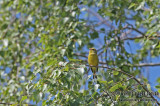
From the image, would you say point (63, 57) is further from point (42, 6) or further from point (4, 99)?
point (42, 6)

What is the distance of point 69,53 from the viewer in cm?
387

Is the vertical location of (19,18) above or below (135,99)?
above

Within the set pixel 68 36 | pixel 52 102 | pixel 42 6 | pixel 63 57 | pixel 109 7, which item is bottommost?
pixel 52 102

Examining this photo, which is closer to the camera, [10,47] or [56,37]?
[56,37]

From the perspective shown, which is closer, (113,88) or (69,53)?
(113,88)

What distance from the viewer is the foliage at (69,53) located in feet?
9.08

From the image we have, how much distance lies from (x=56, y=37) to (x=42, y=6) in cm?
128

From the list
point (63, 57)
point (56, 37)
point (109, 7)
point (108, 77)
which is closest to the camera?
point (108, 77)

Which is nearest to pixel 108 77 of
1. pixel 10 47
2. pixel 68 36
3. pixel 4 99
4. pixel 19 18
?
pixel 68 36

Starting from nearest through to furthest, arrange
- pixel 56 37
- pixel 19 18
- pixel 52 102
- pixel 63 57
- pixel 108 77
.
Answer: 1. pixel 52 102
2. pixel 108 77
3. pixel 63 57
4. pixel 56 37
5. pixel 19 18

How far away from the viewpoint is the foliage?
277 centimetres

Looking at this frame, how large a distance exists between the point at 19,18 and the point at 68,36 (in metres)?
2.01

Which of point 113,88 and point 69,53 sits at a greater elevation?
point 69,53

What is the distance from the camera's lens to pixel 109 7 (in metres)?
4.25
